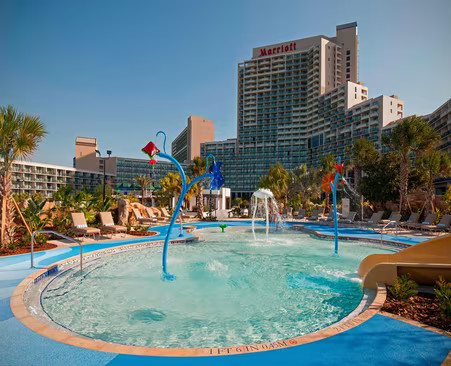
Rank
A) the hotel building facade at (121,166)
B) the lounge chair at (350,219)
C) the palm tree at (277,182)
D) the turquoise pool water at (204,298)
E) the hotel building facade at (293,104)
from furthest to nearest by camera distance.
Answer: the hotel building facade at (121,166)
the hotel building facade at (293,104)
the palm tree at (277,182)
the lounge chair at (350,219)
the turquoise pool water at (204,298)

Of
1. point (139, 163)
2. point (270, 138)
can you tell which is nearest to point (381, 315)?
point (270, 138)

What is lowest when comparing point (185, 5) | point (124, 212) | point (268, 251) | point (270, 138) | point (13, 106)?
point (268, 251)

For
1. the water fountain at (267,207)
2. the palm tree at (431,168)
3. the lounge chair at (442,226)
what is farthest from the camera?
the palm tree at (431,168)

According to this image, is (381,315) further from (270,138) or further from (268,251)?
(270,138)

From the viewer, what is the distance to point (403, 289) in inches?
223

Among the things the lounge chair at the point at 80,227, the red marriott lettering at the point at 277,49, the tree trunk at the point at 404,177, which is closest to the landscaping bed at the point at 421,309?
the lounge chair at the point at 80,227

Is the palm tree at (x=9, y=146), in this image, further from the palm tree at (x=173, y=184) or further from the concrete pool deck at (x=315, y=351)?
the palm tree at (x=173, y=184)

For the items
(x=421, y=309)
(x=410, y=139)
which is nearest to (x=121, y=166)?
(x=410, y=139)

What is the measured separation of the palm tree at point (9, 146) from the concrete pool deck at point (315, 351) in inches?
284

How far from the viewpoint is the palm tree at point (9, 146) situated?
Answer: 982cm

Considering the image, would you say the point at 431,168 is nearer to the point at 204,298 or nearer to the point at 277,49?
the point at 204,298

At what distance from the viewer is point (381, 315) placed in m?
4.88

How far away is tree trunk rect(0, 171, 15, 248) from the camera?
10086 mm

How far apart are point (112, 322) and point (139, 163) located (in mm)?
122313
